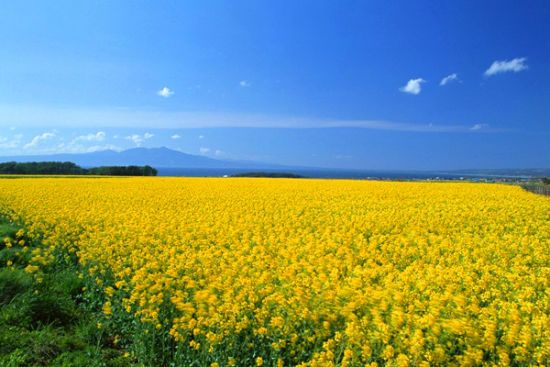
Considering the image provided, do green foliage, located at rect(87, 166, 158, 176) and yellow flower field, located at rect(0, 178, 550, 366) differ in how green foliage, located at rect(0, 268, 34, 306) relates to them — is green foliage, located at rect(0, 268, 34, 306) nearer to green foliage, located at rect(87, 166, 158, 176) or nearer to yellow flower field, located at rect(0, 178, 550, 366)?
yellow flower field, located at rect(0, 178, 550, 366)

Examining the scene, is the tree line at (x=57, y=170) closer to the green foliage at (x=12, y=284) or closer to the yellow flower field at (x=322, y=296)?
the yellow flower field at (x=322, y=296)

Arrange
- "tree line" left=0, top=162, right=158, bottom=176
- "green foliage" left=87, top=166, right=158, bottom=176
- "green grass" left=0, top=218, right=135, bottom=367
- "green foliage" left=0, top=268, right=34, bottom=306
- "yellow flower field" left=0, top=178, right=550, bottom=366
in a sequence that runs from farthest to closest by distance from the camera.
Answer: "green foliage" left=87, top=166, right=158, bottom=176, "tree line" left=0, top=162, right=158, bottom=176, "green foliage" left=0, top=268, right=34, bottom=306, "green grass" left=0, top=218, right=135, bottom=367, "yellow flower field" left=0, top=178, right=550, bottom=366

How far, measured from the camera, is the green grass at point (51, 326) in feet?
11.7

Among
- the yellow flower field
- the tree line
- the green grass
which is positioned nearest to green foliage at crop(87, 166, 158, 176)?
the tree line

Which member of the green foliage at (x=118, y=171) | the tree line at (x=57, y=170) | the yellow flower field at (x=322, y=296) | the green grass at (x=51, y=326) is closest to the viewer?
the yellow flower field at (x=322, y=296)

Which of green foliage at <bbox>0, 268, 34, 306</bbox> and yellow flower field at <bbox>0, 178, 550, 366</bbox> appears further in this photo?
green foliage at <bbox>0, 268, 34, 306</bbox>

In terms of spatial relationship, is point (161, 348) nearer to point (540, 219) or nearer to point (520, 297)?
point (520, 297)

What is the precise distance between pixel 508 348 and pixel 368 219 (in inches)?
239

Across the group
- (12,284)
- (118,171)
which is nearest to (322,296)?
(12,284)

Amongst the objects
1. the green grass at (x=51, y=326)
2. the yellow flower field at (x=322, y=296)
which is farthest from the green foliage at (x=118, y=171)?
the green grass at (x=51, y=326)

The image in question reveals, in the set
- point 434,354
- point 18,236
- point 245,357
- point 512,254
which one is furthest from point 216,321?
point 18,236

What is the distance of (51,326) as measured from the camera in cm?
437

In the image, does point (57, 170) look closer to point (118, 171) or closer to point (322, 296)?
point (118, 171)

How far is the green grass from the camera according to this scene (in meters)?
3.57
